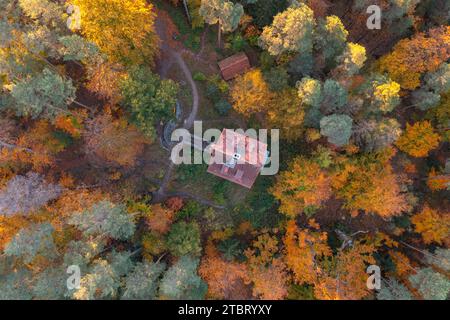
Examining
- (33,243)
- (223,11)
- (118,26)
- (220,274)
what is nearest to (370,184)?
(220,274)

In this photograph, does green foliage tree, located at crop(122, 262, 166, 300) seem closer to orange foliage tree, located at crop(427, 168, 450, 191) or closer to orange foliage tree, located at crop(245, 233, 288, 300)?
orange foliage tree, located at crop(245, 233, 288, 300)

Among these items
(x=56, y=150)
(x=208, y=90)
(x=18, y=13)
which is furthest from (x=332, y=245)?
(x=18, y=13)

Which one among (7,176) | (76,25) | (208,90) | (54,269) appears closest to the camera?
(76,25)

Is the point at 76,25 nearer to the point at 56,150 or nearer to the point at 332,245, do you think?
the point at 56,150

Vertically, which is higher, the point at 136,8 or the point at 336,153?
the point at 136,8

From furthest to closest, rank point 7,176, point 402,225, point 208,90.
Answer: point 402,225, point 208,90, point 7,176

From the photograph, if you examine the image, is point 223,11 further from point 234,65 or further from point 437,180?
point 437,180

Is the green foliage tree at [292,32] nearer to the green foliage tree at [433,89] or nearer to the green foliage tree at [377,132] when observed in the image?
the green foliage tree at [377,132]
